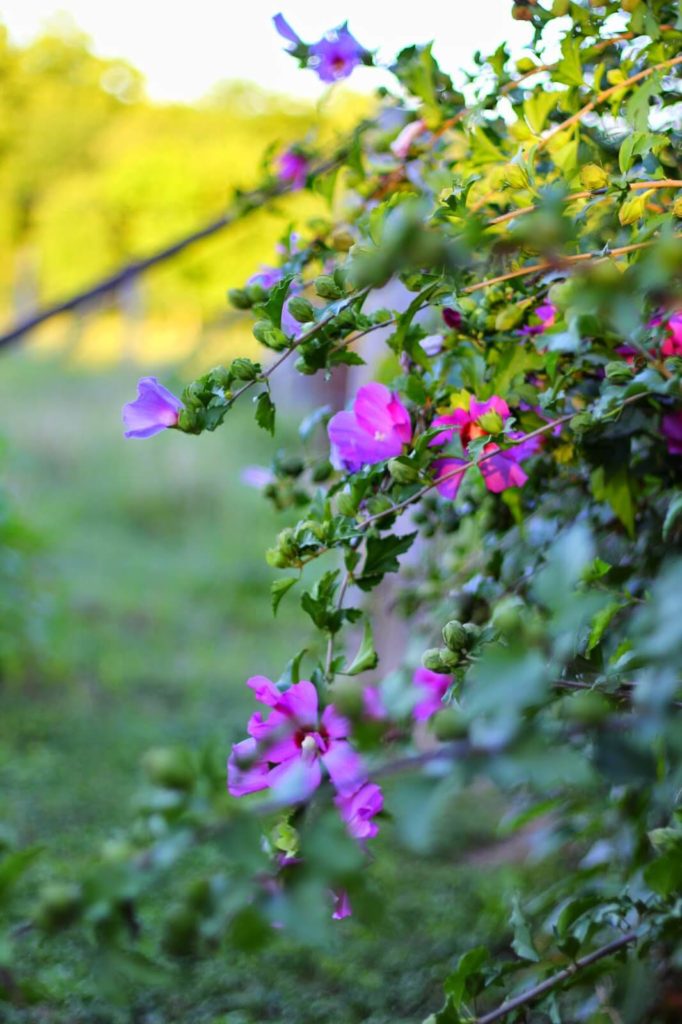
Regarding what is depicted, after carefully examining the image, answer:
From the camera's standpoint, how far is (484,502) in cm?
81

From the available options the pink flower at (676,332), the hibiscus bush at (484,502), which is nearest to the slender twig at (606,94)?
the hibiscus bush at (484,502)

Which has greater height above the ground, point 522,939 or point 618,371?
point 618,371

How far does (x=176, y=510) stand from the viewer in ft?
18.4

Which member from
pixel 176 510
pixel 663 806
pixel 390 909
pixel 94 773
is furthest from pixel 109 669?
pixel 176 510

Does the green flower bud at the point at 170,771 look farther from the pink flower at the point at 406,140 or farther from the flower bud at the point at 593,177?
the pink flower at the point at 406,140

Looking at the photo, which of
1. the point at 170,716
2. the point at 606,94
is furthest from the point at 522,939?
the point at 170,716

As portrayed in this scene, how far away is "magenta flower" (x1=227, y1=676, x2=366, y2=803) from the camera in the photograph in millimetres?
422

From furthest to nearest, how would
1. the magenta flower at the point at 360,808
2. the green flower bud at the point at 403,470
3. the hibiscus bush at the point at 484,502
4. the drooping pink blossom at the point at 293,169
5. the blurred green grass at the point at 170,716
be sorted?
the blurred green grass at the point at 170,716, the drooping pink blossom at the point at 293,169, the green flower bud at the point at 403,470, the magenta flower at the point at 360,808, the hibiscus bush at the point at 484,502

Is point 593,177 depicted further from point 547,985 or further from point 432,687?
point 547,985

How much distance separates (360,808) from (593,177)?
0.39 metres

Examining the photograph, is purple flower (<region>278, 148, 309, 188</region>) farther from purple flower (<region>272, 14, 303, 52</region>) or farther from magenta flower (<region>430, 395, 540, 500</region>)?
magenta flower (<region>430, 395, 540, 500</region>)

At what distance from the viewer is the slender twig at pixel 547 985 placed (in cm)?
61

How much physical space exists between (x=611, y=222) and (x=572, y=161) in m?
0.13

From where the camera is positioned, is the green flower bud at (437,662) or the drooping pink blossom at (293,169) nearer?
the green flower bud at (437,662)
